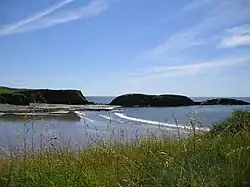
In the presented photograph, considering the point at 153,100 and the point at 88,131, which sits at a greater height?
the point at 153,100

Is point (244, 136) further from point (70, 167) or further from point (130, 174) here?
point (70, 167)

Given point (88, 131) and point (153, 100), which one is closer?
point (88, 131)

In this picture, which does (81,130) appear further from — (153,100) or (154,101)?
(153,100)

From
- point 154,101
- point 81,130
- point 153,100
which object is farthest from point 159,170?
point 153,100

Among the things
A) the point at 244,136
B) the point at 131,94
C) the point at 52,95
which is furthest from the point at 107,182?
the point at 131,94

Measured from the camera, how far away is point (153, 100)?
86.4 m

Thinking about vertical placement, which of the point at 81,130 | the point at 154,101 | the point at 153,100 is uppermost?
the point at 153,100

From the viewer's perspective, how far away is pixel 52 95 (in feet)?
276

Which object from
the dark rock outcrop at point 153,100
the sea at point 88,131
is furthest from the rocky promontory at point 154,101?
the sea at point 88,131

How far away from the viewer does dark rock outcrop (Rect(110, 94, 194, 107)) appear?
8562 centimetres

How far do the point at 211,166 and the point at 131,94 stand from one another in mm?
86769

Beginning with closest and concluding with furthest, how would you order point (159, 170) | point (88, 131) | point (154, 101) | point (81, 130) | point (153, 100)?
point (159, 170), point (88, 131), point (81, 130), point (154, 101), point (153, 100)

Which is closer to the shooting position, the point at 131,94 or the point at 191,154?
the point at 191,154

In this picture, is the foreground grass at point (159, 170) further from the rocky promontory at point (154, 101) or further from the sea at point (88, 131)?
the rocky promontory at point (154, 101)
